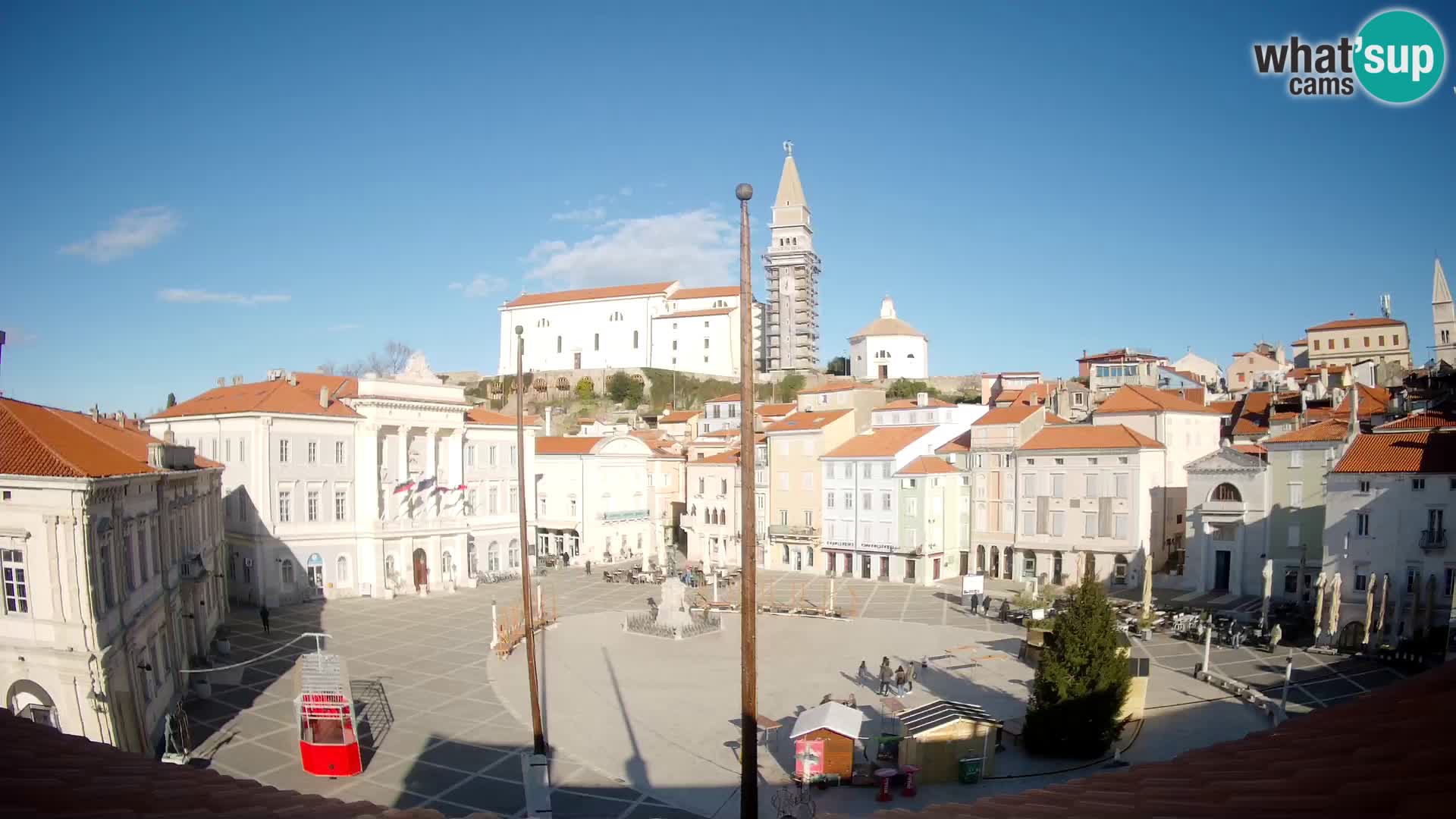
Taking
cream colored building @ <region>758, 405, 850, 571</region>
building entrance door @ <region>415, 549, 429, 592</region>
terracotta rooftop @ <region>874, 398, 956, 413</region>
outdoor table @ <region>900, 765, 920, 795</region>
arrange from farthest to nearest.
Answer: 1. terracotta rooftop @ <region>874, 398, 956, 413</region>
2. cream colored building @ <region>758, 405, 850, 571</region>
3. building entrance door @ <region>415, 549, 429, 592</region>
4. outdoor table @ <region>900, 765, 920, 795</region>

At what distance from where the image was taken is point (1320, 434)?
141 feet

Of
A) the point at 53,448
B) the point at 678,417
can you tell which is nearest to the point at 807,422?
the point at 678,417

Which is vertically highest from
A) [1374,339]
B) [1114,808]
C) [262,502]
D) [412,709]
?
[1374,339]

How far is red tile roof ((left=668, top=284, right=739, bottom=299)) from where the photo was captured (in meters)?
120

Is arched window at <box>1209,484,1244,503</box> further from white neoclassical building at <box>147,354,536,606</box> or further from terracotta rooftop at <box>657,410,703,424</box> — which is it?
terracotta rooftop at <box>657,410,703,424</box>

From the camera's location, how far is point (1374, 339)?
303ft

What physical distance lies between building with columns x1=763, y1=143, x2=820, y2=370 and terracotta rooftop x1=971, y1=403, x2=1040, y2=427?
223ft

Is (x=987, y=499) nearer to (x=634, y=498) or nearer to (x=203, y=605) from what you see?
(x=634, y=498)

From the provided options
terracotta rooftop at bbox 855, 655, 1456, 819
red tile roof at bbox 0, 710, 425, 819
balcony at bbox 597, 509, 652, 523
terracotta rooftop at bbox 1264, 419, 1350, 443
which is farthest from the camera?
balcony at bbox 597, 509, 652, 523

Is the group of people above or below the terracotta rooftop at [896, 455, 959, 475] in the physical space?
below

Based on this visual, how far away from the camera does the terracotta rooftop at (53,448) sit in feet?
62.9

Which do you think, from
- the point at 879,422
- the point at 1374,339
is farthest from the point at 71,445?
the point at 1374,339

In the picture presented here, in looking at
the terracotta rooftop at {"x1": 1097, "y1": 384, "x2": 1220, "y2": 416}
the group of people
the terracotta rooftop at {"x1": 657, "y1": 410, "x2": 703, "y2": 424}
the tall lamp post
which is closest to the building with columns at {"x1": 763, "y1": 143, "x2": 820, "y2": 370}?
the terracotta rooftop at {"x1": 657, "y1": 410, "x2": 703, "y2": 424}

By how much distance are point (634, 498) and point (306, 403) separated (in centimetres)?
2445
